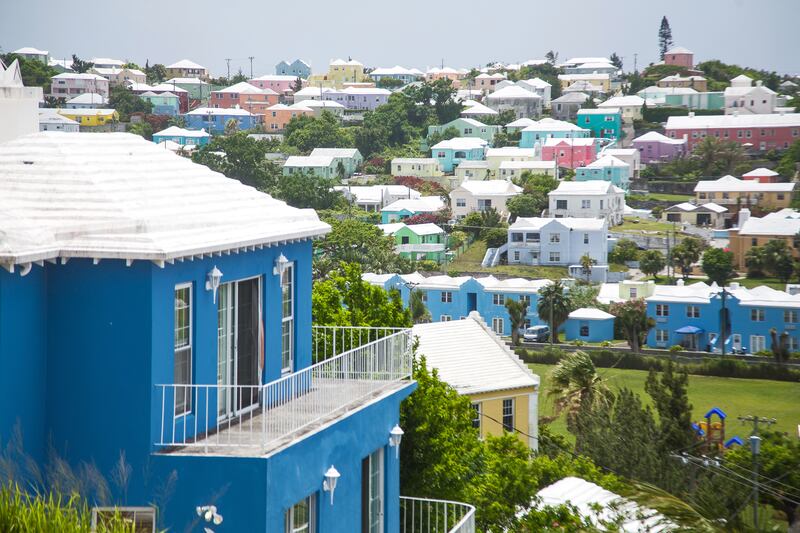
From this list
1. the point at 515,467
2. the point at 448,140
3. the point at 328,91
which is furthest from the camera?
the point at 328,91

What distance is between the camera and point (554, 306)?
70.9m

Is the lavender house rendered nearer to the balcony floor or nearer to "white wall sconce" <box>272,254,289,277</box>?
the balcony floor

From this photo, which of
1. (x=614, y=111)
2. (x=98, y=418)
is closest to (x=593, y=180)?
(x=614, y=111)

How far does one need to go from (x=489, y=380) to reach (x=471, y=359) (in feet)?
3.84

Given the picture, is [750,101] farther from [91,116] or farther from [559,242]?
[91,116]

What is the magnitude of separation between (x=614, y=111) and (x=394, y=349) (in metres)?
144

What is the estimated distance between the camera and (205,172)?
13.2 metres

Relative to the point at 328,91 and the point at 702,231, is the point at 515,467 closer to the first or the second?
the point at 702,231

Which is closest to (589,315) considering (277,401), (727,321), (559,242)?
(727,321)

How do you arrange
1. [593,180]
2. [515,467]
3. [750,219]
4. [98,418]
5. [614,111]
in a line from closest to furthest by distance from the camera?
[98,418] → [515,467] → [750,219] → [593,180] → [614,111]

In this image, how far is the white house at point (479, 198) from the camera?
110 m

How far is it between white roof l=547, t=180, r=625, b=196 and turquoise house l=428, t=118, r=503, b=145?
42.0 meters

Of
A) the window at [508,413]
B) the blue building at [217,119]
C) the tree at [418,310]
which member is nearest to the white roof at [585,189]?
the tree at [418,310]

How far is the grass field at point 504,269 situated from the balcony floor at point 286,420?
247 ft
